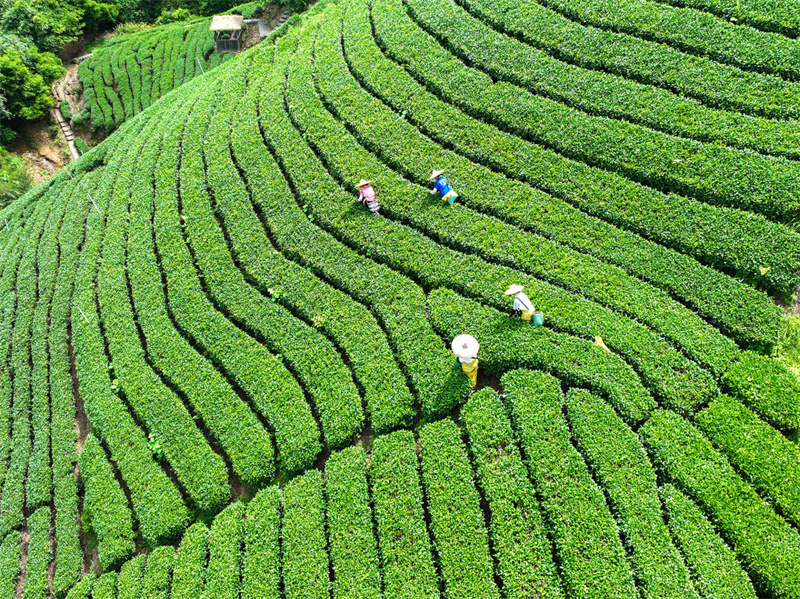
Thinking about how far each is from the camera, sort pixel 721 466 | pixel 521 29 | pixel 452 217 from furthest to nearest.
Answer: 1. pixel 521 29
2. pixel 452 217
3. pixel 721 466

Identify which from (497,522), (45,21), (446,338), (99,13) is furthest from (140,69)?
(497,522)

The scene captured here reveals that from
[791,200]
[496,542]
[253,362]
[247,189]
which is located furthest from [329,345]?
[791,200]

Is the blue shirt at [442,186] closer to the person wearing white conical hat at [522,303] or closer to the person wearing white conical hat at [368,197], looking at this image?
the person wearing white conical hat at [368,197]

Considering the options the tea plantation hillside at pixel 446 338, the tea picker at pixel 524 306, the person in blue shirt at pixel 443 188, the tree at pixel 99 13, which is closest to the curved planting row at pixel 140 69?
the tree at pixel 99 13

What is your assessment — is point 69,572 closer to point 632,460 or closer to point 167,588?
point 167,588

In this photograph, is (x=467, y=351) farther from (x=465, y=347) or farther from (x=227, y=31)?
(x=227, y=31)
